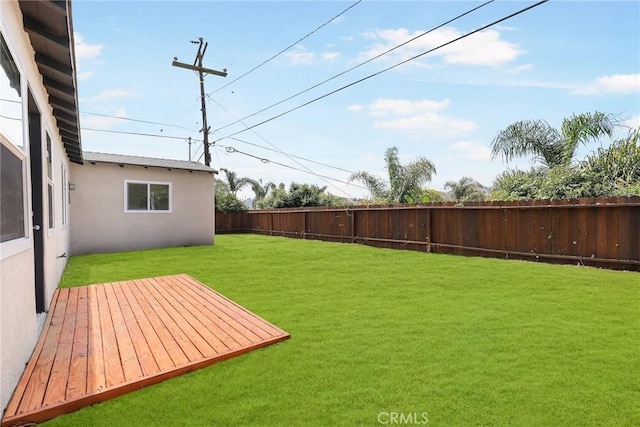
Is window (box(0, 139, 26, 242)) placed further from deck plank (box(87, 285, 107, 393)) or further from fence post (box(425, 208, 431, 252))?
fence post (box(425, 208, 431, 252))

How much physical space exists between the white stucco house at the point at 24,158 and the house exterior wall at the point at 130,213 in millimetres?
6382

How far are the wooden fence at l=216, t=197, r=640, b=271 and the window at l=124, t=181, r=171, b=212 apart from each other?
568cm

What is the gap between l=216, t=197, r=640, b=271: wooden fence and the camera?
6.04 metres

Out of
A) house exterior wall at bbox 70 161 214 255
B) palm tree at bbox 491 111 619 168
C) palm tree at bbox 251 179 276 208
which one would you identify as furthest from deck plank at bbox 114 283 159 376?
palm tree at bbox 251 179 276 208

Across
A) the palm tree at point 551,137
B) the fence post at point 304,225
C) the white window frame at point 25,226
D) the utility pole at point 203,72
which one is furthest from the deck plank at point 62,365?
the utility pole at point 203,72

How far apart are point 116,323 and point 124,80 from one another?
46.1 ft

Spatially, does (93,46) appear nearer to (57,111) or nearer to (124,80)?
(124,80)

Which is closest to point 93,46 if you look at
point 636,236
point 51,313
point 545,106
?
point 51,313

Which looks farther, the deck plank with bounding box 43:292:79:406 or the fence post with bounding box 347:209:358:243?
the fence post with bounding box 347:209:358:243

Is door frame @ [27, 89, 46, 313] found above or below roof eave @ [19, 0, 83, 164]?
below

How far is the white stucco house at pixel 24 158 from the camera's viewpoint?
220 cm

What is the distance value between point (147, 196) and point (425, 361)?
34.8 feet

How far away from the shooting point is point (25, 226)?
279 centimetres

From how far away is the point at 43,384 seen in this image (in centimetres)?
235
